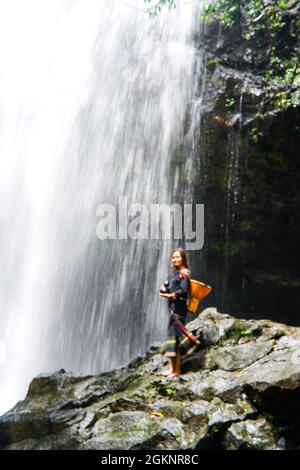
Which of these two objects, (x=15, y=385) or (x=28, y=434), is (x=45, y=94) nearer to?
(x=15, y=385)

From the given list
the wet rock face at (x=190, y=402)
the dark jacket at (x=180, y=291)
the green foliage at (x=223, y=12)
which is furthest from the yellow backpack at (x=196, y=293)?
the green foliage at (x=223, y=12)

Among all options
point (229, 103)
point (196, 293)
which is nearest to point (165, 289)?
point (196, 293)

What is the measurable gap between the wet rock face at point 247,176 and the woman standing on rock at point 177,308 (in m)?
6.15

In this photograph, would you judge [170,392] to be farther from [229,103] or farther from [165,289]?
[229,103]

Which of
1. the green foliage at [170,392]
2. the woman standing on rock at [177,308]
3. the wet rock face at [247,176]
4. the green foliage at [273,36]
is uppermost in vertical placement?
the green foliage at [273,36]

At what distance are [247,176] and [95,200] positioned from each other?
15.7ft

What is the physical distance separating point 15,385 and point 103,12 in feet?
45.2

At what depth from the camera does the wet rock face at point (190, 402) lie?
11.8 feet

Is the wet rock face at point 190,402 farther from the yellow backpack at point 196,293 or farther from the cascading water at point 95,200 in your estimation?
the cascading water at point 95,200

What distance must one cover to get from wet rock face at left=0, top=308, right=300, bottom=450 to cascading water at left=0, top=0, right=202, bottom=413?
17.4ft

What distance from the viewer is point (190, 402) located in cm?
420

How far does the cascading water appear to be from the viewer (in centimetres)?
1102

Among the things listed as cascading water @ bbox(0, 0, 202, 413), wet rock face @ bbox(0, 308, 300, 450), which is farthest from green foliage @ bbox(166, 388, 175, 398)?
cascading water @ bbox(0, 0, 202, 413)
